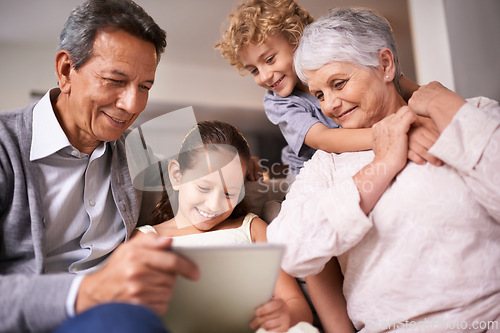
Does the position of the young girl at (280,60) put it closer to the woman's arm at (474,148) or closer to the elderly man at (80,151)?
the elderly man at (80,151)

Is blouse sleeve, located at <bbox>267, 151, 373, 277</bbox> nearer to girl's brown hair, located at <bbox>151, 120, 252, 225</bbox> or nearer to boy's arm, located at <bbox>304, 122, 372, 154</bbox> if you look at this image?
boy's arm, located at <bbox>304, 122, 372, 154</bbox>

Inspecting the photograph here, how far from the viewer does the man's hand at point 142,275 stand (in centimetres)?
60

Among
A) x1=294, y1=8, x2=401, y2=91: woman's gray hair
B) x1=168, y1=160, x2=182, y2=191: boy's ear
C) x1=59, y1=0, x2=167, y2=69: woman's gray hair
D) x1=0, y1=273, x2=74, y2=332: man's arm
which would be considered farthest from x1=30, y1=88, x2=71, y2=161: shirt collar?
x1=294, y1=8, x2=401, y2=91: woman's gray hair

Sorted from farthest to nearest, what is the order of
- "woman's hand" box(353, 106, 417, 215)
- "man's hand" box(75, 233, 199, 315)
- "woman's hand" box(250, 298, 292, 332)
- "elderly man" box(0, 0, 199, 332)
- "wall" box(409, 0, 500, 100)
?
"wall" box(409, 0, 500, 100) < "elderly man" box(0, 0, 199, 332) < "woman's hand" box(353, 106, 417, 215) < "woman's hand" box(250, 298, 292, 332) < "man's hand" box(75, 233, 199, 315)

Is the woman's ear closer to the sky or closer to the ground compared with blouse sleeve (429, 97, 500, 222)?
closer to the sky

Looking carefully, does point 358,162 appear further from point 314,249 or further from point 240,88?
point 240,88

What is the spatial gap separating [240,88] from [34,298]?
181 cm

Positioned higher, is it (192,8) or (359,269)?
(192,8)

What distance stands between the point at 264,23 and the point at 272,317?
1.23 meters

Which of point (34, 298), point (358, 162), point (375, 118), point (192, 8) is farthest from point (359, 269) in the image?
point (192, 8)

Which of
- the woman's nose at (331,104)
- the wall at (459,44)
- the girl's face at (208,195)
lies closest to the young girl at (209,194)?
the girl's face at (208,195)

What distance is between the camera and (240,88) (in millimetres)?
2295

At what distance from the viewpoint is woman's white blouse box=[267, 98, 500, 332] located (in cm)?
87

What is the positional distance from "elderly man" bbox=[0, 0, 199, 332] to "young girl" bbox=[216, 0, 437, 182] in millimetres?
501
